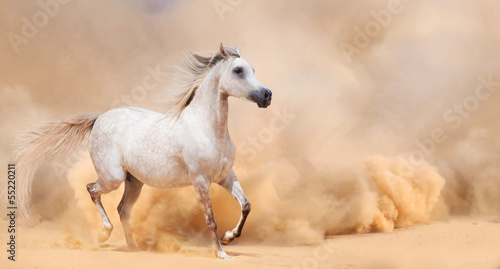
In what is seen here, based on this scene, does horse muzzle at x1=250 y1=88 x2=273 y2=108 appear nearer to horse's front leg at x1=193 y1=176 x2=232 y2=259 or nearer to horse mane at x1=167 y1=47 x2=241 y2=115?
horse mane at x1=167 y1=47 x2=241 y2=115

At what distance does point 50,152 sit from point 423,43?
29.8 ft

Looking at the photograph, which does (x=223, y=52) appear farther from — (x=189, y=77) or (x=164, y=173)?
(x=164, y=173)

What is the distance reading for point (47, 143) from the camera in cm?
793

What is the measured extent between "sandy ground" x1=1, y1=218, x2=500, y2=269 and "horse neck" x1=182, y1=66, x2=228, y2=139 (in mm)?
1649

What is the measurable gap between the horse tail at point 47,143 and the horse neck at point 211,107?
Result: 197cm

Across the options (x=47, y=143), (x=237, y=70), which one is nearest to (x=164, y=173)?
(x=237, y=70)

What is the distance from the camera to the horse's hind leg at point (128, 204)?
7.67 metres

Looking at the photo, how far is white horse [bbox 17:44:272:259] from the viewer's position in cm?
671

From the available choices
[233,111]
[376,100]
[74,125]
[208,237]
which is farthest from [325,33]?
[74,125]

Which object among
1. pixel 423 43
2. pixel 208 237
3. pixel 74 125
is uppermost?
pixel 423 43

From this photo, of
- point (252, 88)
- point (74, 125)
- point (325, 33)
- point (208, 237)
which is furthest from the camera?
point (325, 33)

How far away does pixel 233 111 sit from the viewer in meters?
11.2

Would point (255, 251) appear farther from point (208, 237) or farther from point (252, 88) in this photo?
point (252, 88)

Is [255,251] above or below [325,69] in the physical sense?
below
